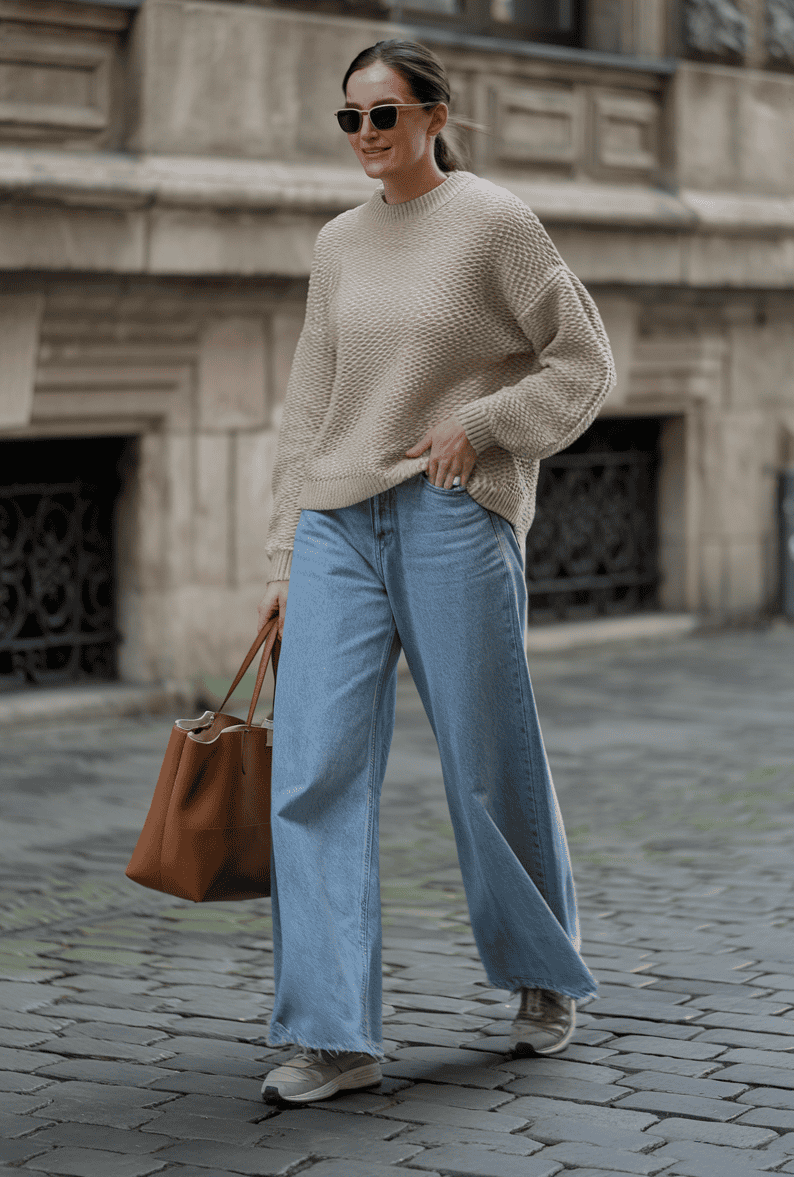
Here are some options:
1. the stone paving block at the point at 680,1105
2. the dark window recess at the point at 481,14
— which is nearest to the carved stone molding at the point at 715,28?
the dark window recess at the point at 481,14

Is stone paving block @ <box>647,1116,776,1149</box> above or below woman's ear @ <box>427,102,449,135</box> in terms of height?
below

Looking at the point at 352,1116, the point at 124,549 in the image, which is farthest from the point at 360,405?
the point at 124,549

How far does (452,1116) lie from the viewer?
11.0ft

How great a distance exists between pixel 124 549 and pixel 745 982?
4.59 m

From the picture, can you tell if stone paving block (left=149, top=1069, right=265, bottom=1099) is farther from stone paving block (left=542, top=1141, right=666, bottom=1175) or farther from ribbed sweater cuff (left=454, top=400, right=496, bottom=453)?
ribbed sweater cuff (left=454, top=400, right=496, bottom=453)

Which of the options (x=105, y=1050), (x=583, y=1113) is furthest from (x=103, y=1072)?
(x=583, y=1113)

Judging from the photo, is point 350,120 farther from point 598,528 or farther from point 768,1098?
point 598,528

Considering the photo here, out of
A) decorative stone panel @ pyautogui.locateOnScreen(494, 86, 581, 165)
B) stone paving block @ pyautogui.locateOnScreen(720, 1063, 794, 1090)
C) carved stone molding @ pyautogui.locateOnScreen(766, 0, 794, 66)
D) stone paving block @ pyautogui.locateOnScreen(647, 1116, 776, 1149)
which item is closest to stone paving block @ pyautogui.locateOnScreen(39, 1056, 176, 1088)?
stone paving block @ pyautogui.locateOnScreen(647, 1116, 776, 1149)

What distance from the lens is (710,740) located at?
7535 mm

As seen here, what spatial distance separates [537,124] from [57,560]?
3262mm

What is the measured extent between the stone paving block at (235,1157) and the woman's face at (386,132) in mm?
1631

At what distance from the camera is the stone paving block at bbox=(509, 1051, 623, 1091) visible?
3.57 m

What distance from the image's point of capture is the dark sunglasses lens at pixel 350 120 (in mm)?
3457

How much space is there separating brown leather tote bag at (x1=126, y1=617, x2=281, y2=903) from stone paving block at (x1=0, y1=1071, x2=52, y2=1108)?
393 millimetres
